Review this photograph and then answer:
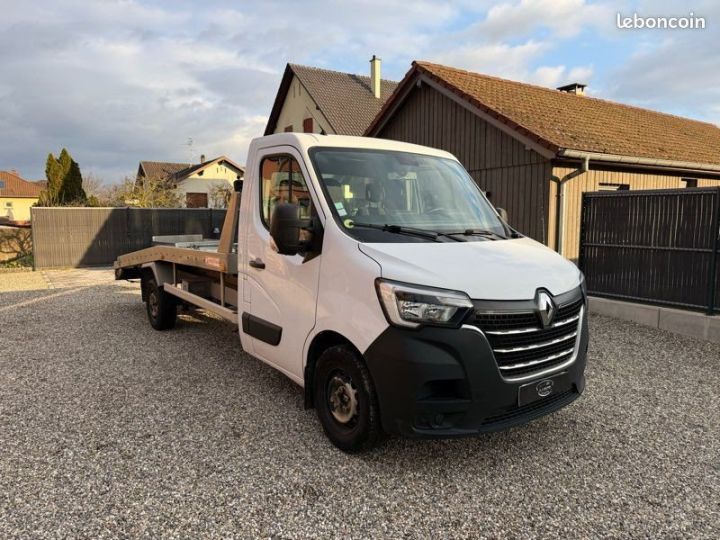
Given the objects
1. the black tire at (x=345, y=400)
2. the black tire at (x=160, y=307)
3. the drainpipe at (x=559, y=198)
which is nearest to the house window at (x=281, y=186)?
the black tire at (x=345, y=400)

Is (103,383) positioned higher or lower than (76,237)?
lower

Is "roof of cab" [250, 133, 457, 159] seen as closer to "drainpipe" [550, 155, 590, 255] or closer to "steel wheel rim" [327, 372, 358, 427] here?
"steel wheel rim" [327, 372, 358, 427]

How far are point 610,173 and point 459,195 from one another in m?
8.17

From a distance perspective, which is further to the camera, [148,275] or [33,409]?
[148,275]

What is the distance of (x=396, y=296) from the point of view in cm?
300

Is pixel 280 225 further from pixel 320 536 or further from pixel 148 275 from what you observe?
pixel 148 275

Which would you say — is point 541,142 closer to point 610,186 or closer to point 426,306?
point 610,186

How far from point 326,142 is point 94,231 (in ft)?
49.7

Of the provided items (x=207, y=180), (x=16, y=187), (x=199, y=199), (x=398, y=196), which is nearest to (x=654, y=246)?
(x=398, y=196)

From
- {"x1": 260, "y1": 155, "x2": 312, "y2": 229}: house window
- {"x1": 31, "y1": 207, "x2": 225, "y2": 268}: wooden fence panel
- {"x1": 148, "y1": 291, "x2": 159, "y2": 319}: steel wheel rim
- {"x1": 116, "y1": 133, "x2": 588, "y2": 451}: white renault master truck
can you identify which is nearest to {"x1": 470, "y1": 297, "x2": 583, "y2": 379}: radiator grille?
{"x1": 116, "y1": 133, "x2": 588, "y2": 451}: white renault master truck

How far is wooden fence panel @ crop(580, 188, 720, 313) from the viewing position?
7.20 m

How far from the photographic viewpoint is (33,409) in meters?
4.48

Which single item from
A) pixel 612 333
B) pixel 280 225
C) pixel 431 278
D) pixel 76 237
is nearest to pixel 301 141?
pixel 280 225

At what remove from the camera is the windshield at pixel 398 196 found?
3.67 m
